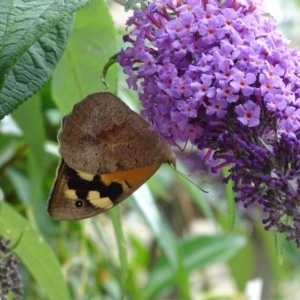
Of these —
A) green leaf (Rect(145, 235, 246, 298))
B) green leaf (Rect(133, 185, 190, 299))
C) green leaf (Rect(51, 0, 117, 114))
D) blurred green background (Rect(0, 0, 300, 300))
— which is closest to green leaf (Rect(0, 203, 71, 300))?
blurred green background (Rect(0, 0, 300, 300))

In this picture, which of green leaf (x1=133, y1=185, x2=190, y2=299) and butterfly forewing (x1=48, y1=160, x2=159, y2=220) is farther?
green leaf (x1=133, y1=185, x2=190, y2=299)

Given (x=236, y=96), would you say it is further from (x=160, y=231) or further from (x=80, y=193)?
(x=160, y=231)

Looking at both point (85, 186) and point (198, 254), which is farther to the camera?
point (198, 254)

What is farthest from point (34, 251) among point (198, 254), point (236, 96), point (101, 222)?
point (198, 254)

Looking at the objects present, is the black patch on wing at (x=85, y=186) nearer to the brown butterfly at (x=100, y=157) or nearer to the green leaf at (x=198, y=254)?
the brown butterfly at (x=100, y=157)

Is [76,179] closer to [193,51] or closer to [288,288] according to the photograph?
[193,51]

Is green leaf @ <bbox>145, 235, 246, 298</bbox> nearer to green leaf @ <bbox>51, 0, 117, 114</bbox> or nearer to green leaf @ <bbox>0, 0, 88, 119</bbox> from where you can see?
green leaf @ <bbox>51, 0, 117, 114</bbox>

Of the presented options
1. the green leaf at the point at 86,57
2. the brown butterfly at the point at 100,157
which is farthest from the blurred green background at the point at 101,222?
the brown butterfly at the point at 100,157
